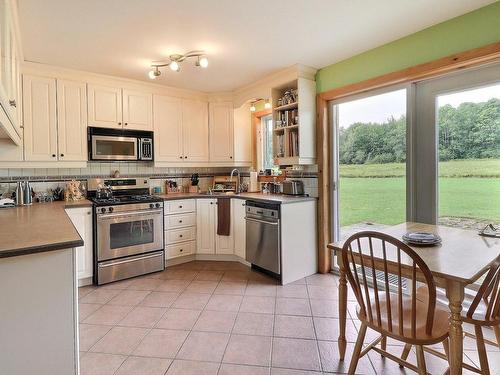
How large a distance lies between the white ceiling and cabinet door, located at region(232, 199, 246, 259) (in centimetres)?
169

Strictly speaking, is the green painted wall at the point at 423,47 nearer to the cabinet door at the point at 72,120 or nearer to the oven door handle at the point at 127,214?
the oven door handle at the point at 127,214

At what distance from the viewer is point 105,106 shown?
137 inches

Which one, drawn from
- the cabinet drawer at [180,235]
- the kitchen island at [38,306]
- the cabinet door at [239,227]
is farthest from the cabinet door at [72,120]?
the kitchen island at [38,306]

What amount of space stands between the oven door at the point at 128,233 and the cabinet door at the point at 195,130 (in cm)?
107

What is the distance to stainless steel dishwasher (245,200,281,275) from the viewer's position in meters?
3.17

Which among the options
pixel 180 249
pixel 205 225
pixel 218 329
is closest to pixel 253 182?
pixel 205 225

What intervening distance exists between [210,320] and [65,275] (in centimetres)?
139

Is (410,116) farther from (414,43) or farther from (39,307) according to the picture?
(39,307)

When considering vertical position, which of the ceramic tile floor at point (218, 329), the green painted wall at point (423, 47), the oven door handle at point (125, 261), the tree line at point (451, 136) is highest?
the green painted wall at point (423, 47)

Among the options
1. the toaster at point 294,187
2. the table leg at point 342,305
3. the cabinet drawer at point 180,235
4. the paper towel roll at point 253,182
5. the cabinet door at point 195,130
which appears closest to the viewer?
the table leg at point 342,305

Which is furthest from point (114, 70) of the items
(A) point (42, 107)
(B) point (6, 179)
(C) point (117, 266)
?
(C) point (117, 266)

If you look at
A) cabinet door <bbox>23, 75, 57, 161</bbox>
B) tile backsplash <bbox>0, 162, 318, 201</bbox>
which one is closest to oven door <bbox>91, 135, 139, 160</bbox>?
tile backsplash <bbox>0, 162, 318, 201</bbox>

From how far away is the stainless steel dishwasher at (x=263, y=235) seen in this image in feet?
10.4

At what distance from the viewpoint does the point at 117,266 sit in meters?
3.23
